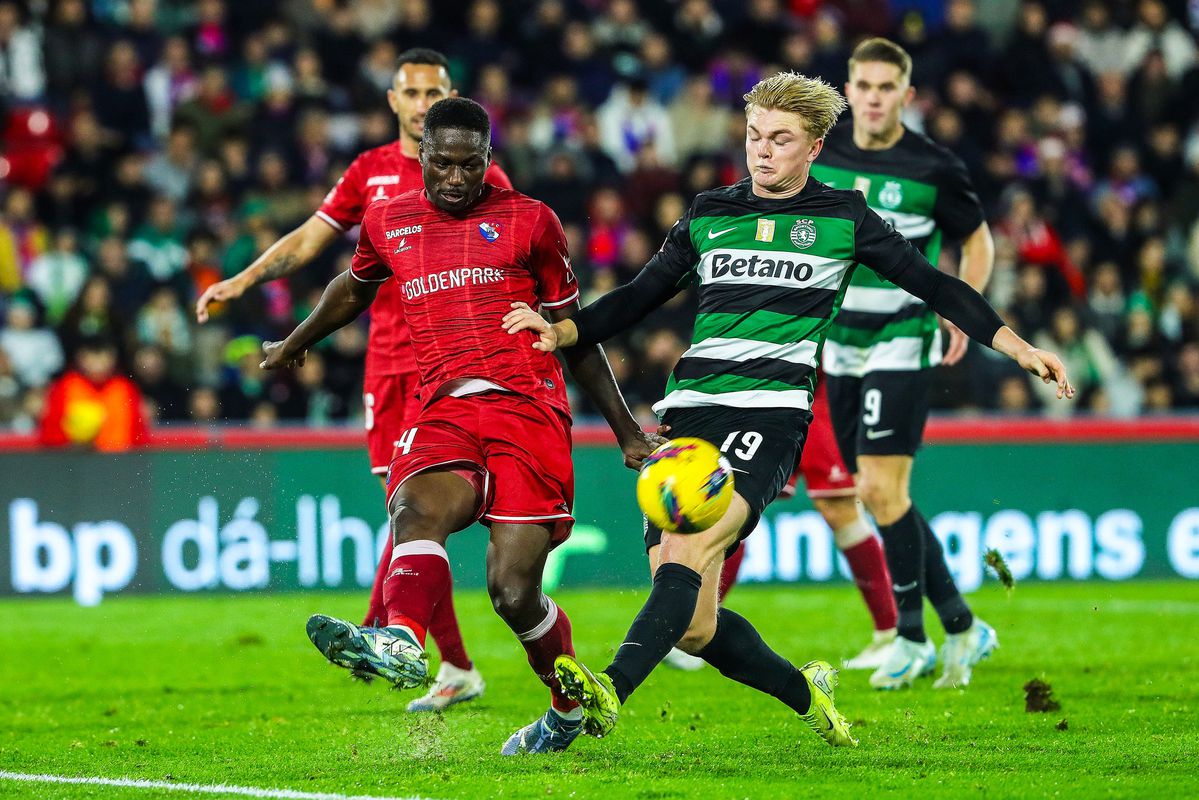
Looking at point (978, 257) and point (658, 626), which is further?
point (978, 257)

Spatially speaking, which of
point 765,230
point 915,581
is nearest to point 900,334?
point 915,581

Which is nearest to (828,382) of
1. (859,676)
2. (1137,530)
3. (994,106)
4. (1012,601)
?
(859,676)

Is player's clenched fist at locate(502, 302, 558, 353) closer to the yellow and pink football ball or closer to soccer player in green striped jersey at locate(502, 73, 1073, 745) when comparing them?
soccer player in green striped jersey at locate(502, 73, 1073, 745)

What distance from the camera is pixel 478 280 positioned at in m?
6.30

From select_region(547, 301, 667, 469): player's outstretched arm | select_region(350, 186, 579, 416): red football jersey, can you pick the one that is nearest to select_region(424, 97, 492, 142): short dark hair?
select_region(350, 186, 579, 416): red football jersey

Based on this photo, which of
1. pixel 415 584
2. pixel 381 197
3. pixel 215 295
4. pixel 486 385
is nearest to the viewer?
pixel 415 584

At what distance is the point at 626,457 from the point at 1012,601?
6232 mm

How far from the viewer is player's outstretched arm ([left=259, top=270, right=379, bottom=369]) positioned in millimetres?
6613

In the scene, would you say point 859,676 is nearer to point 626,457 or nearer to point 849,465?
point 849,465

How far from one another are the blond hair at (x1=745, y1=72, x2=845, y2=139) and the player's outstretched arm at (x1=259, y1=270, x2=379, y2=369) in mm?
1651

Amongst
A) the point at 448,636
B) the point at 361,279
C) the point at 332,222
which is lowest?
the point at 448,636

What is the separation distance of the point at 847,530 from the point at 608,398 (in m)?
3.14

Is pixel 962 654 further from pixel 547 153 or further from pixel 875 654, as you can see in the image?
pixel 547 153

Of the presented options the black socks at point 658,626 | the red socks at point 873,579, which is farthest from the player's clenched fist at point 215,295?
the red socks at point 873,579
